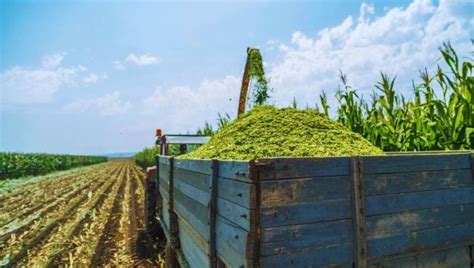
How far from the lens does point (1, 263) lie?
5.79m

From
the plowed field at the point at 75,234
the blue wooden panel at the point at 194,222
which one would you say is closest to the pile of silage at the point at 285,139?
the blue wooden panel at the point at 194,222

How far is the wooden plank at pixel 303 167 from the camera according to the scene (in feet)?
5.26

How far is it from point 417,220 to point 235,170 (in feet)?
3.68

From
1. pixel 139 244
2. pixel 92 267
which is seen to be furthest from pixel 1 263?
pixel 139 244

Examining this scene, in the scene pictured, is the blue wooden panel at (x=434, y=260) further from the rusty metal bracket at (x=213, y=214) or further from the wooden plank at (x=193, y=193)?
the wooden plank at (x=193, y=193)

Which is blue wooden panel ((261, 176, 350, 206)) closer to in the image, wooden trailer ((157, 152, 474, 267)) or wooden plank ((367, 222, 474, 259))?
wooden trailer ((157, 152, 474, 267))

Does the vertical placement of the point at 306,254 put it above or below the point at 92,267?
above

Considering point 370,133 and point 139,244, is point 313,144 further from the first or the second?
point 139,244

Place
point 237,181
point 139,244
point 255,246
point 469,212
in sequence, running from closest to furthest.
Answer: point 255,246
point 237,181
point 469,212
point 139,244

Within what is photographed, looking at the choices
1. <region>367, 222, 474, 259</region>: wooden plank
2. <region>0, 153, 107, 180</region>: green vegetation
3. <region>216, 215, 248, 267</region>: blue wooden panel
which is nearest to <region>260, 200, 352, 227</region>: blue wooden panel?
<region>216, 215, 248, 267</region>: blue wooden panel

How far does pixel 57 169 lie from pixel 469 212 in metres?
42.1

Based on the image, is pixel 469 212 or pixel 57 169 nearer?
pixel 469 212

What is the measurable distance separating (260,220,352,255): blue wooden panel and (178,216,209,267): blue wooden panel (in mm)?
776

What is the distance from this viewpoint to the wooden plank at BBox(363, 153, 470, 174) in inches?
73.8
